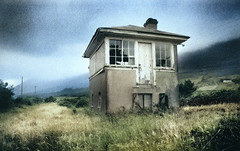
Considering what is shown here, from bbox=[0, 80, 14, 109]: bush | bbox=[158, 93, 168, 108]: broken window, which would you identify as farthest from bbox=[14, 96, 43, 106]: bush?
bbox=[158, 93, 168, 108]: broken window

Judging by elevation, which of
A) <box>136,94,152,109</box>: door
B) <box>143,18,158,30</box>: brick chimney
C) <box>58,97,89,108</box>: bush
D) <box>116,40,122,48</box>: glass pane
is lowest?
<box>58,97,89,108</box>: bush

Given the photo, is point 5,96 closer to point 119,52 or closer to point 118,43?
point 119,52

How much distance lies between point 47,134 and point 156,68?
657cm

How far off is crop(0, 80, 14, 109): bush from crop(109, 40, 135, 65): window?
837cm

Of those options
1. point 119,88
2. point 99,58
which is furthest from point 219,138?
point 99,58

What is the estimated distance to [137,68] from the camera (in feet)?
31.6

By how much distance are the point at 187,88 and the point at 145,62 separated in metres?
9.00

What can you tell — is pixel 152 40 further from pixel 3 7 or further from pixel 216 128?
pixel 3 7

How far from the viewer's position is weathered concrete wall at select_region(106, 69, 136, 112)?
9008 millimetres

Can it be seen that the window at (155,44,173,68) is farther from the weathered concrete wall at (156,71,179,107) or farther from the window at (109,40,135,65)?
the window at (109,40,135,65)

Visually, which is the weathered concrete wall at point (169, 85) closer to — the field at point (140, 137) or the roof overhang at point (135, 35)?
the roof overhang at point (135, 35)

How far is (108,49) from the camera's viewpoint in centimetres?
931

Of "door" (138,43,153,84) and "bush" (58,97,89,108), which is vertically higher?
"door" (138,43,153,84)

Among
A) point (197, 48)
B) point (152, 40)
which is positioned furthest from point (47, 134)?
point (197, 48)
